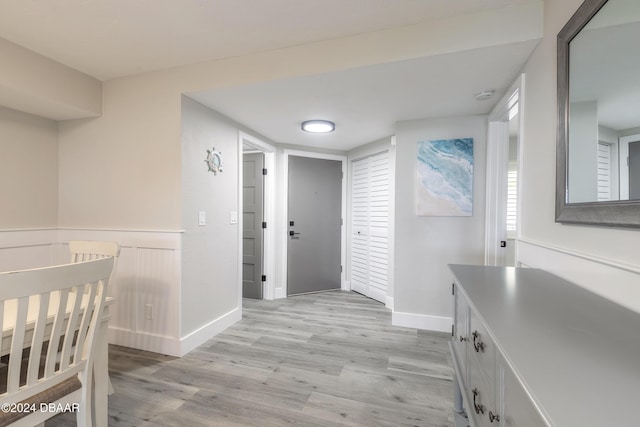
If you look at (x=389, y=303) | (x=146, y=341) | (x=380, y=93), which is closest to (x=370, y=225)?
(x=389, y=303)

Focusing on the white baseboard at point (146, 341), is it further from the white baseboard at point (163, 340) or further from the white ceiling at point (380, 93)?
the white ceiling at point (380, 93)

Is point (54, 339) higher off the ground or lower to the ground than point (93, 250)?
lower

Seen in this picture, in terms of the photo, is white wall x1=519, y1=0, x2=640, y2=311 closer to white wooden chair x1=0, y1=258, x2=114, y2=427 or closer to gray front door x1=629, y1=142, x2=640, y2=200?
gray front door x1=629, y1=142, x2=640, y2=200

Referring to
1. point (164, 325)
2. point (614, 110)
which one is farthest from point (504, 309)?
point (164, 325)

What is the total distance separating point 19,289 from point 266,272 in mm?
3072

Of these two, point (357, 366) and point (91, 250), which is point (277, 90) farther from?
point (357, 366)

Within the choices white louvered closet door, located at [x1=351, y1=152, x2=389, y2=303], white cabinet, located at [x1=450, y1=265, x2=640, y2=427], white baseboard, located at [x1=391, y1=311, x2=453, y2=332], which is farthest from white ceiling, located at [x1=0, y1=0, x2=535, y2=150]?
white baseboard, located at [x1=391, y1=311, x2=453, y2=332]

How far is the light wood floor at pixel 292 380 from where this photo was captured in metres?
1.69

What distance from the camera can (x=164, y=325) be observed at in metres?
2.44

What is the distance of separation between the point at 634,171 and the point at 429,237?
2026mm

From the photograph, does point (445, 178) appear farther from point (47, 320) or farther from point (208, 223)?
point (47, 320)

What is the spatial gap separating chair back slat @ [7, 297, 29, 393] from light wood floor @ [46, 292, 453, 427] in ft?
2.85

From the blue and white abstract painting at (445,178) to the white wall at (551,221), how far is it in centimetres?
90

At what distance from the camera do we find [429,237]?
2.89m
